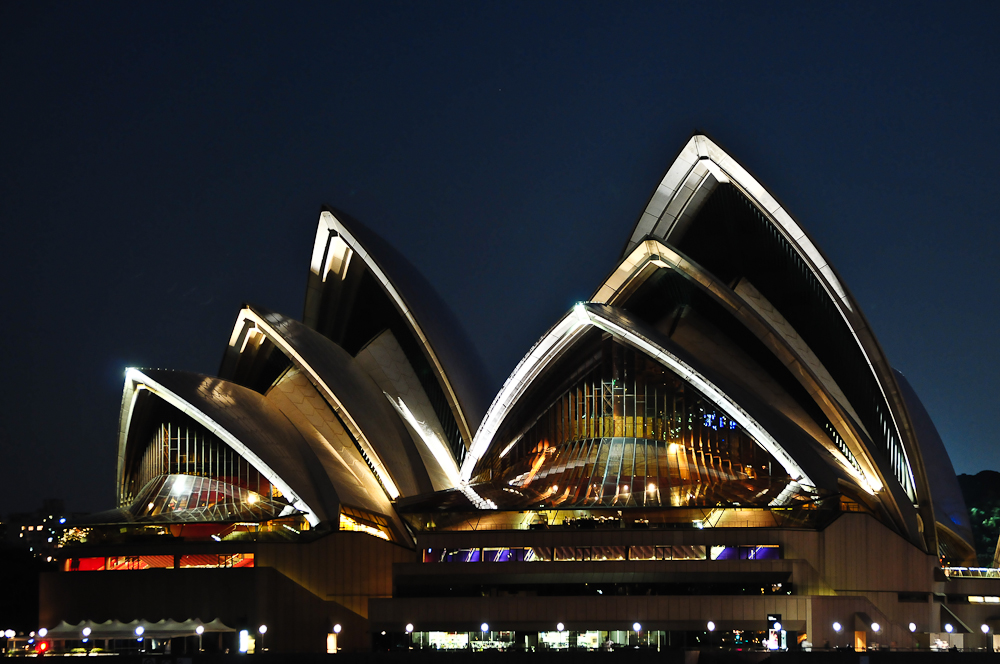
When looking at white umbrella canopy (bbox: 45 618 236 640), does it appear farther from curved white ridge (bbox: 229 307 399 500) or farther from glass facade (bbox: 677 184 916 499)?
glass facade (bbox: 677 184 916 499)

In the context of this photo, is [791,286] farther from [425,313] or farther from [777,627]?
[425,313]

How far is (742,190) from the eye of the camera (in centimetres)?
4038

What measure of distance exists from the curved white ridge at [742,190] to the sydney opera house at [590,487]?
0.08 metres

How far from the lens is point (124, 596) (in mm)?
38812

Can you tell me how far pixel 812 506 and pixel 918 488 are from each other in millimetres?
4938

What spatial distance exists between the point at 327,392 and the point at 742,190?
17308 millimetres

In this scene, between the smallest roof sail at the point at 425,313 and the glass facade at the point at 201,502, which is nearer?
the glass facade at the point at 201,502

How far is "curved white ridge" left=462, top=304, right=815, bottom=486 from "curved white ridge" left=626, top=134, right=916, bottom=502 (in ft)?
14.6

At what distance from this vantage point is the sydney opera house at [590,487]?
3738 cm

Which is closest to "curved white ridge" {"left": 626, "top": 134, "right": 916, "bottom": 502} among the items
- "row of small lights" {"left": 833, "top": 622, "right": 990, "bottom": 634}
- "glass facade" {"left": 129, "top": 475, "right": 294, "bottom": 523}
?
"row of small lights" {"left": 833, "top": 622, "right": 990, "bottom": 634}

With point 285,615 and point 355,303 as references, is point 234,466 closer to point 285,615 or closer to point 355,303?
point 285,615

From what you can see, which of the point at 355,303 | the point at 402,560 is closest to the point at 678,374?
the point at 402,560

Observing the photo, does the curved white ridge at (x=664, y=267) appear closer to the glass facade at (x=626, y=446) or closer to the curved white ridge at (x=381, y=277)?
the glass facade at (x=626, y=446)

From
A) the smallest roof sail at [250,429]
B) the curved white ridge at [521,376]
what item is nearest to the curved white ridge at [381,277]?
the curved white ridge at [521,376]
